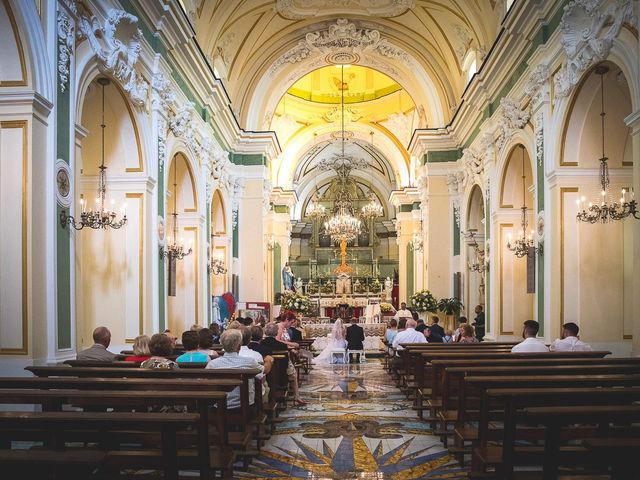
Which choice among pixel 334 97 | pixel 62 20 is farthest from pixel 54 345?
pixel 334 97

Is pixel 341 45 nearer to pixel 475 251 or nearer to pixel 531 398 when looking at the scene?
pixel 475 251

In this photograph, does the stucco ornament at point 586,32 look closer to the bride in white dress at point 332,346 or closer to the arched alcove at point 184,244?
the arched alcove at point 184,244

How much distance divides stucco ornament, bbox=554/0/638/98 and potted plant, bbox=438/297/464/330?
29.0ft

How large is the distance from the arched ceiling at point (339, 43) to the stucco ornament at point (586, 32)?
18.0 feet

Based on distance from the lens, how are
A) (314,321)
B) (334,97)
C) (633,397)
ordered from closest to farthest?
(633,397), (314,321), (334,97)

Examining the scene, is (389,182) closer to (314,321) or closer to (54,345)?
(314,321)

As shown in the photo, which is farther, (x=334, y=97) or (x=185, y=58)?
(x=334, y=97)

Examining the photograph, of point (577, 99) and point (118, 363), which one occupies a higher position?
point (577, 99)

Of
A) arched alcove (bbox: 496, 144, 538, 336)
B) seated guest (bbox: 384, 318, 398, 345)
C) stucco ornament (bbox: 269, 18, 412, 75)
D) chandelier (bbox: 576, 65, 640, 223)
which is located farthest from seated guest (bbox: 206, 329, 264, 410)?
stucco ornament (bbox: 269, 18, 412, 75)

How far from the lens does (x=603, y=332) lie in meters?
9.61

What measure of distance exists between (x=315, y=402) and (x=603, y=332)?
4.32 meters

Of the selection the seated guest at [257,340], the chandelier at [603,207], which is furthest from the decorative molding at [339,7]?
the seated guest at [257,340]

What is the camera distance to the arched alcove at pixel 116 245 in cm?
992

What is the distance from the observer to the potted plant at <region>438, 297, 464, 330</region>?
58.2ft
